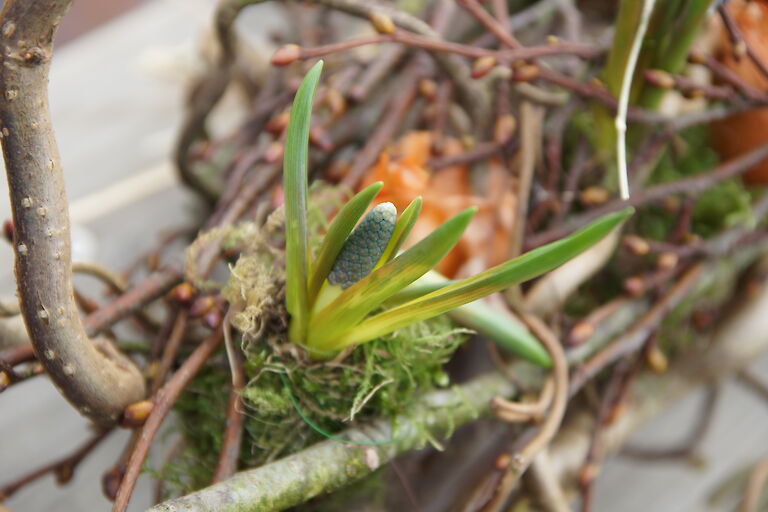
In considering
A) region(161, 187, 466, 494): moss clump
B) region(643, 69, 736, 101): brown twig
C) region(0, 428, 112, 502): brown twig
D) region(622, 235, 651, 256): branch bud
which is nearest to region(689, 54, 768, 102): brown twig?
region(643, 69, 736, 101): brown twig

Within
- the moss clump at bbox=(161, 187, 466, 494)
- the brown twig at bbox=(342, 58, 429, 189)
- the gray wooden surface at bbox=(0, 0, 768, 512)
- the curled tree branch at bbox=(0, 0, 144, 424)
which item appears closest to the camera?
the curled tree branch at bbox=(0, 0, 144, 424)

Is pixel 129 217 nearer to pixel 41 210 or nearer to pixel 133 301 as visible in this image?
pixel 133 301

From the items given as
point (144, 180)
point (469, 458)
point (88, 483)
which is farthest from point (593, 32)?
point (88, 483)

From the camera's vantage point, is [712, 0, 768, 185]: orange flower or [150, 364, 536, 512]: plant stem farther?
[712, 0, 768, 185]: orange flower

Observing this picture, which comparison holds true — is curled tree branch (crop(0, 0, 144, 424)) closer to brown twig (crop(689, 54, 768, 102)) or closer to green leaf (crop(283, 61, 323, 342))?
green leaf (crop(283, 61, 323, 342))

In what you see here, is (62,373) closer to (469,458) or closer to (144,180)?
(469,458)

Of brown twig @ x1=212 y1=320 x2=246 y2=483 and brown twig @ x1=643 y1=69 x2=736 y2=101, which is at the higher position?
brown twig @ x1=643 y1=69 x2=736 y2=101
